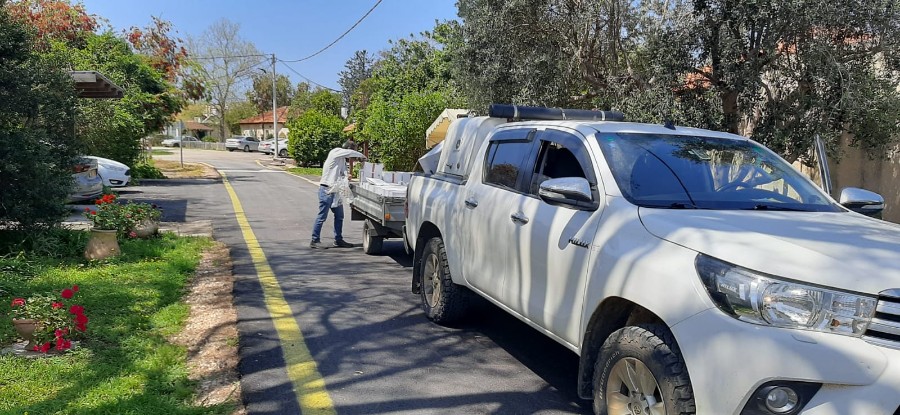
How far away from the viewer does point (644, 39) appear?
1045 cm

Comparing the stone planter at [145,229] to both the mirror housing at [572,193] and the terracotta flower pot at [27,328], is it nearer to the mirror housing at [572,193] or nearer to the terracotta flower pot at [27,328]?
the terracotta flower pot at [27,328]

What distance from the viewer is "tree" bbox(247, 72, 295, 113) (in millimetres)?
85562

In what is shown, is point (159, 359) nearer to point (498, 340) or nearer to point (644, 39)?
point (498, 340)

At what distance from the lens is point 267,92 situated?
285 feet

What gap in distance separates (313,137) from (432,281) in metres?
28.7

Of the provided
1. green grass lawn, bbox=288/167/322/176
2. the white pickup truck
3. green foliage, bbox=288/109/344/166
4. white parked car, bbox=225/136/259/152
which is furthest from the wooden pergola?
white parked car, bbox=225/136/259/152

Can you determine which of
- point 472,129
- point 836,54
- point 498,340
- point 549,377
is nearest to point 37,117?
point 472,129

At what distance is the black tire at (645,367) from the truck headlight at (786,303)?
386 millimetres

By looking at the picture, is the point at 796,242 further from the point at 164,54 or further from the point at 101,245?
the point at 164,54

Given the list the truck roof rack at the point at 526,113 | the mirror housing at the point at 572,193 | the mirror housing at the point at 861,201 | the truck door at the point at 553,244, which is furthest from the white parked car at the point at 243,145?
the mirror housing at the point at 861,201

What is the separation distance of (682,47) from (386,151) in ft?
44.3

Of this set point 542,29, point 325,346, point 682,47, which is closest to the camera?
point 325,346

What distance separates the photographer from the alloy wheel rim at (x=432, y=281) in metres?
5.98

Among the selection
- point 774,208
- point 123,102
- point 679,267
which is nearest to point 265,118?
point 123,102
